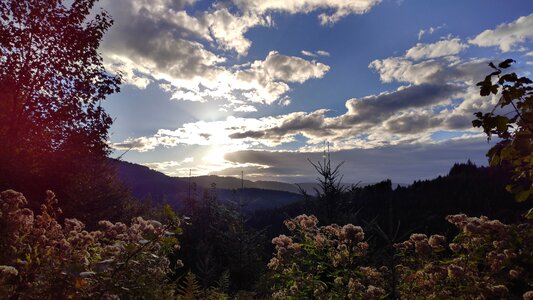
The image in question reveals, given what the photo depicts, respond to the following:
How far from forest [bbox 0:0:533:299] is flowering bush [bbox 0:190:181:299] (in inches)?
0.6

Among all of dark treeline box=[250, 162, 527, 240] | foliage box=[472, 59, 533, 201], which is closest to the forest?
foliage box=[472, 59, 533, 201]

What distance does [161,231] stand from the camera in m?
3.62

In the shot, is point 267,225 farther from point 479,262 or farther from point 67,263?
point 67,263

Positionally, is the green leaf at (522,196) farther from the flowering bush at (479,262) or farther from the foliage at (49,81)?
the foliage at (49,81)

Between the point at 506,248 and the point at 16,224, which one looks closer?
the point at 16,224

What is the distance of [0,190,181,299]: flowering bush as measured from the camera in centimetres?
310

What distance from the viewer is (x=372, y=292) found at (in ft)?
16.8

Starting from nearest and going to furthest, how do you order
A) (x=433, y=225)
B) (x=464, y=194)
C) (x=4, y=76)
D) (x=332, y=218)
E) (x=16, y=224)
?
(x=16, y=224) < (x=4, y=76) < (x=332, y=218) < (x=433, y=225) < (x=464, y=194)

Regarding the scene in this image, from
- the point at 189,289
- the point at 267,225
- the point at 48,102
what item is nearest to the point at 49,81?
the point at 48,102

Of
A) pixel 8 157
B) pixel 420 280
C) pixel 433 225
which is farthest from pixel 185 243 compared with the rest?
pixel 433 225

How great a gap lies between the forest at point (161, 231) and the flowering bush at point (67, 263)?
2 centimetres

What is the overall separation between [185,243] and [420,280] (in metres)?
19.8

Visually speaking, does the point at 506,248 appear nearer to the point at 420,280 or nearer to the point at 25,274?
the point at 420,280

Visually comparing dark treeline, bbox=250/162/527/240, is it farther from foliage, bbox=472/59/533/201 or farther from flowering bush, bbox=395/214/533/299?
foliage, bbox=472/59/533/201
